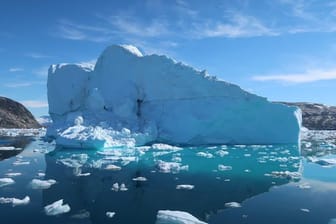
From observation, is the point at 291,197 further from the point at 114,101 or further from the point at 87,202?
the point at 114,101

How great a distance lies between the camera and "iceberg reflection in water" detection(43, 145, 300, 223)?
6621 mm

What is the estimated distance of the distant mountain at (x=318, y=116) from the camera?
1921 inches

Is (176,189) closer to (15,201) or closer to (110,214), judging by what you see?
(110,214)

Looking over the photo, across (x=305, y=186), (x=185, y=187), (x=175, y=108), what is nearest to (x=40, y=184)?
(x=185, y=187)

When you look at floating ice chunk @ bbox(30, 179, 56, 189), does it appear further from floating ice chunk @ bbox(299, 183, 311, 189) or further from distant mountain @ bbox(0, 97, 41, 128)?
distant mountain @ bbox(0, 97, 41, 128)

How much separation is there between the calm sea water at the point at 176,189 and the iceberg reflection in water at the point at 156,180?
0.6 inches

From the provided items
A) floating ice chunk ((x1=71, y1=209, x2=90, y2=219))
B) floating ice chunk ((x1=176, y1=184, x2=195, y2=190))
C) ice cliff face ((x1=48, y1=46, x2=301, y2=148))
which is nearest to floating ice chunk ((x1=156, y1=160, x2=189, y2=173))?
floating ice chunk ((x1=176, y1=184, x2=195, y2=190))

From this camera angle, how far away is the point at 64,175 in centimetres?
961

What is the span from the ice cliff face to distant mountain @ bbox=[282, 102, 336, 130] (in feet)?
108

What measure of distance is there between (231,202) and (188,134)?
33.9ft

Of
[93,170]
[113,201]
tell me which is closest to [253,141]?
[93,170]

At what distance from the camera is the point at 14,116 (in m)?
58.0

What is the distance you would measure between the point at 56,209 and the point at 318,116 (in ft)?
170

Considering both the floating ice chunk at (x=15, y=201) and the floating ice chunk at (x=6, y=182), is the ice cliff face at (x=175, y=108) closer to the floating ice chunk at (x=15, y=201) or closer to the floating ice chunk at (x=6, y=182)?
the floating ice chunk at (x=6, y=182)
